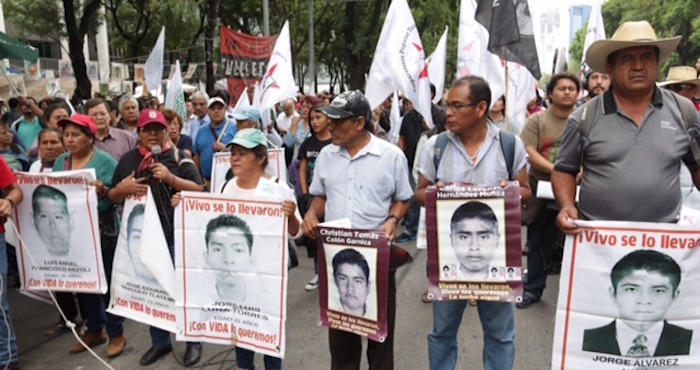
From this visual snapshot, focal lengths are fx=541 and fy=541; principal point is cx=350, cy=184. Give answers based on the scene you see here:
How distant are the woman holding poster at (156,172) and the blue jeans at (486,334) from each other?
188cm

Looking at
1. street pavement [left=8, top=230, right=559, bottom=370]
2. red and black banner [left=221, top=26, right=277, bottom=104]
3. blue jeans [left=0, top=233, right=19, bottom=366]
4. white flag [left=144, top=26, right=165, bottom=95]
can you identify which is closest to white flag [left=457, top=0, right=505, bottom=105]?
street pavement [left=8, top=230, right=559, bottom=370]

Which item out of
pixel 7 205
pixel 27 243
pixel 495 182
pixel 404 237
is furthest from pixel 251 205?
pixel 404 237

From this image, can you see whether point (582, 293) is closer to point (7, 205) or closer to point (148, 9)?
point (7, 205)

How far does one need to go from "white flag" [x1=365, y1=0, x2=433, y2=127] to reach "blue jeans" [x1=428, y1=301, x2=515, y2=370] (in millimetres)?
3266

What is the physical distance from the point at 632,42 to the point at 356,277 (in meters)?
1.73

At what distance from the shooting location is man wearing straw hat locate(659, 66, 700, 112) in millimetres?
4770

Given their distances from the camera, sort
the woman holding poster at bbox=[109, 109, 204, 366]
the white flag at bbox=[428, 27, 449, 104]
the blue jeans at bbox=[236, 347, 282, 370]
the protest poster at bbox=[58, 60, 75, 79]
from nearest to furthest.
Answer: the blue jeans at bbox=[236, 347, 282, 370] < the woman holding poster at bbox=[109, 109, 204, 366] < the white flag at bbox=[428, 27, 449, 104] < the protest poster at bbox=[58, 60, 75, 79]

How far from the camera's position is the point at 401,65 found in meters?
6.08

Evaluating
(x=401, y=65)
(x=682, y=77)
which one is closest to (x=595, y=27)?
(x=682, y=77)

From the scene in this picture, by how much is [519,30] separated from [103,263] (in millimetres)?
4044

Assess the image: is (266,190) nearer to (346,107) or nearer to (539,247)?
(346,107)

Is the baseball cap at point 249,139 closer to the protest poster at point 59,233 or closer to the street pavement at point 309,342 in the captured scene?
the protest poster at point 59,233

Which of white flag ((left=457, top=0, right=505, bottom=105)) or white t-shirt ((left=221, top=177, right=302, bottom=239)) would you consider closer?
white t-shirt ((left=221, top=177, right=302, bottom=239))

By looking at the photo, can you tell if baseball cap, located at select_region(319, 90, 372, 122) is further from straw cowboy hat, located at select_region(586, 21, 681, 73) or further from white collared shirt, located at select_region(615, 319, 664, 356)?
white collared shirt, located at select_region(615, 319, 664, 356)
